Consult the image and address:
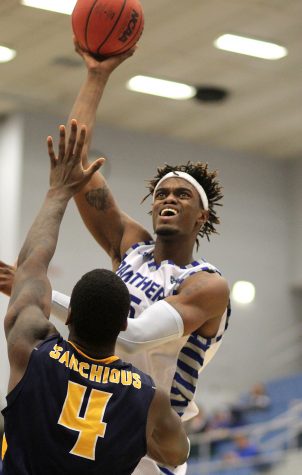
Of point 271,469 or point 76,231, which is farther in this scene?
point 76,231

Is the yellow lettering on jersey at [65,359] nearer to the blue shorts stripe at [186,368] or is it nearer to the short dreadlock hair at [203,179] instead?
the blue shorts stripe at [186,368]

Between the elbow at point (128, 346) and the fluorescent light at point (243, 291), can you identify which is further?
the fluorescent light at point (243, 291)

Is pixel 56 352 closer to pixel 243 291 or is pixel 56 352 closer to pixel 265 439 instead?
pixel 265 439

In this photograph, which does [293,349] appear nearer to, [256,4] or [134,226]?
[256,4]

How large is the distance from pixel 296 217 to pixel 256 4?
695 centimetres

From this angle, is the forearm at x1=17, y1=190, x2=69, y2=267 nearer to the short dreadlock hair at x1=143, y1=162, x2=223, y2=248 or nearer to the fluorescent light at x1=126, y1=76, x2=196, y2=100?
the short dreadlock hair at x1=143, y1=162, x2=223, y2=248

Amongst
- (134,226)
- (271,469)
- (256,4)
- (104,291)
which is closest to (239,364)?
(271,469)

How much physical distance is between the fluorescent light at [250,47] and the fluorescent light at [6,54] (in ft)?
8.54

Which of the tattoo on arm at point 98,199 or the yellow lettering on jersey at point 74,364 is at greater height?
the tattoo on arm at point 98,199

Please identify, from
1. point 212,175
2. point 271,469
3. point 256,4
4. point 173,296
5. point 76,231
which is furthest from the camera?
point 76,231

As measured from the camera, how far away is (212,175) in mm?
5461

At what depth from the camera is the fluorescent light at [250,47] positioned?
1360 cm

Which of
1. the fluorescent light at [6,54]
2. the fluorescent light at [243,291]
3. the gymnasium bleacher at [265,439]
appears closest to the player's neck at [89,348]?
the gymnasium bleacher at [265,439]

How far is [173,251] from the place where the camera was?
517 centimetres
